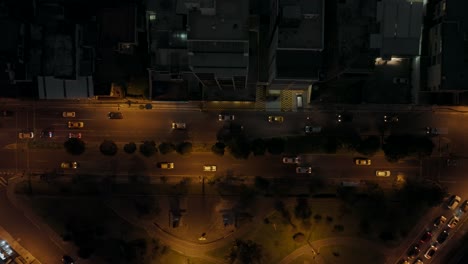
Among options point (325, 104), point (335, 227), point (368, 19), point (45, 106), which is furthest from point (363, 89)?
point (45, 106)

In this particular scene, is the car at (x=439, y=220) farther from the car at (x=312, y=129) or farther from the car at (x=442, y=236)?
the car at (x=312, y=129)

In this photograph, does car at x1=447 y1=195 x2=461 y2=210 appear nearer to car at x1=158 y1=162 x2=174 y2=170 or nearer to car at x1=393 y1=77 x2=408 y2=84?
car at x1=393 y1=77 x2=408 y2=84

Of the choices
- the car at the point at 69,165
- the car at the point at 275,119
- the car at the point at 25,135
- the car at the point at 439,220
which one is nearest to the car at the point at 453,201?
the car at the point at 439,220

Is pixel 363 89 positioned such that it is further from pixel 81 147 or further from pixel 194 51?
pixel 81 147

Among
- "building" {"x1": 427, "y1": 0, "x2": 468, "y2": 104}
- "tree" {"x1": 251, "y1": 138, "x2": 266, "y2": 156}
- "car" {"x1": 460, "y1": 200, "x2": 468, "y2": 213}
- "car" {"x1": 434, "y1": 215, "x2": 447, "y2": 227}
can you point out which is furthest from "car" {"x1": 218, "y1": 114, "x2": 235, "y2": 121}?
"car" {"x1": 460, "y1": 200, "x2": 468, "y2": 213}

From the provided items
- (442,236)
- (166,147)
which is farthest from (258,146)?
(442,236)

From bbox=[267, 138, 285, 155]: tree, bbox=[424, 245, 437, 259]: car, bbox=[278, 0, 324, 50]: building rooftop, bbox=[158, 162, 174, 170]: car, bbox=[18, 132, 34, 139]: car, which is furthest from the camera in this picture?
bbox=[18, 132, 34, 139]: car
